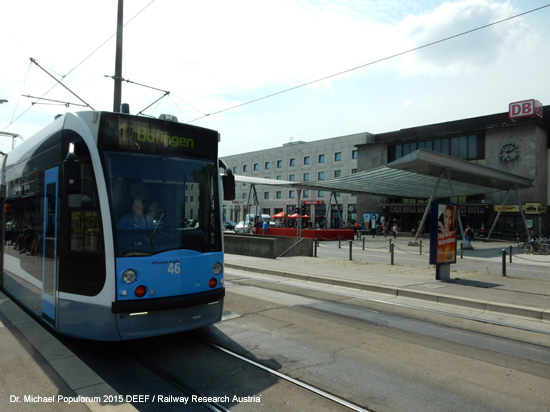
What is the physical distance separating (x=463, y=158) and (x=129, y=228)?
160ft

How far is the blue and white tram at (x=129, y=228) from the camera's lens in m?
4.72

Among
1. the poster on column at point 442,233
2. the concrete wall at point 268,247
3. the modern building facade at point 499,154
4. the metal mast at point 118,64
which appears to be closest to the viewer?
the poster on column at point 442,233

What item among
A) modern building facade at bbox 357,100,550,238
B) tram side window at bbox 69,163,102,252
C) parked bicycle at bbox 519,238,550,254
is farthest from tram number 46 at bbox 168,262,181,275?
modern building facade at bbox 357,100,550,238

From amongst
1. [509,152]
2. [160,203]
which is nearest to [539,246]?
[509,152]

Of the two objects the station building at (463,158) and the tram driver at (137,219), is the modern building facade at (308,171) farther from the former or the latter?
the tram driver at (137,219)

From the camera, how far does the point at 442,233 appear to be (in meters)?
12.1

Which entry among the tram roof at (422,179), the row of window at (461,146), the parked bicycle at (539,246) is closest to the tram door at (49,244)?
the tram roof at (422,179)

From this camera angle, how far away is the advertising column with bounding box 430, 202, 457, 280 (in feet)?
Result: 39.2

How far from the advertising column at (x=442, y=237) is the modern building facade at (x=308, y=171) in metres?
45.3

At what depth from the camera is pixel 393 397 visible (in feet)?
13.8

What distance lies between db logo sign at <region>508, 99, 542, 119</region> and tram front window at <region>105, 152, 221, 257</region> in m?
46.7

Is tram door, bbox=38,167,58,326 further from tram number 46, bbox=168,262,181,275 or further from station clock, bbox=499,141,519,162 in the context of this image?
station clock, bbox=499,141,519,162

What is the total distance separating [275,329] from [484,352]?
2986 millimetres

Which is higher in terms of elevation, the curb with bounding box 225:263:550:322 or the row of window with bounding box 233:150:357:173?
the row of window with bounding box 233:150:357:173
